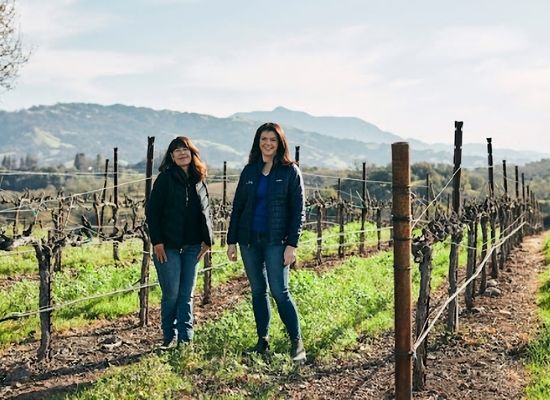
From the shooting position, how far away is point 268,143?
559 centimetres

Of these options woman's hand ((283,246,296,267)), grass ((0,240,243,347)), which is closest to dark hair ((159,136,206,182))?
woman's hand ((283,246,296,267))

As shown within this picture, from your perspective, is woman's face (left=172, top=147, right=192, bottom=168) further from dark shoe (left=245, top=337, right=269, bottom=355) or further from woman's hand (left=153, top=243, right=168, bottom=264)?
dark shoe (left=245, top=337, right=269, bottom=355)

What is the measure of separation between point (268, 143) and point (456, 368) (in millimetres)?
3062

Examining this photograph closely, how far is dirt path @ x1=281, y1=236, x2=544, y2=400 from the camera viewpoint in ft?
17.5

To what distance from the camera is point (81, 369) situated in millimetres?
5918

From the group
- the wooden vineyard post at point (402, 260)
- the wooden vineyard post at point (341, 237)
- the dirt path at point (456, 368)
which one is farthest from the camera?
the wooden vineyard post at point (341, 237)

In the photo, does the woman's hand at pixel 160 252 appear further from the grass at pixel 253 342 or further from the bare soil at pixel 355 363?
the bare soil at pixel 355 363

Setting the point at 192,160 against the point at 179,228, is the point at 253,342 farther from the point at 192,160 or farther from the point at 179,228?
the point at 192,160

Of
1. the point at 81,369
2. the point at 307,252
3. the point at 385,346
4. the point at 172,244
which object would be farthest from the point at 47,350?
the point at 307,252

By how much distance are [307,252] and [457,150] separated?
332 inches

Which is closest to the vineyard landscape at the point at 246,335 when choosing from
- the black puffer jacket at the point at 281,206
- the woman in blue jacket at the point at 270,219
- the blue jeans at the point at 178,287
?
the blue jeans at the point at 178,287

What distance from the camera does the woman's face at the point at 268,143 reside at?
558 cm

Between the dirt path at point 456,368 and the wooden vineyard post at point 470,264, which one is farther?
the wooden vineyard post at point 470,264

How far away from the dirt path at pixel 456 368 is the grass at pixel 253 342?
0.21 m
